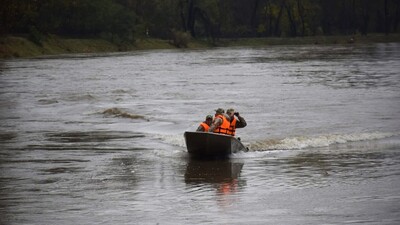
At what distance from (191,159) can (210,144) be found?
0.80 metres

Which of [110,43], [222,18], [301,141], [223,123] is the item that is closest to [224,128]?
[223,123]

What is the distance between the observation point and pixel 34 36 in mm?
104375

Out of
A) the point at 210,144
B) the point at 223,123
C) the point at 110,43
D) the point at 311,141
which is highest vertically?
the point at 223,123

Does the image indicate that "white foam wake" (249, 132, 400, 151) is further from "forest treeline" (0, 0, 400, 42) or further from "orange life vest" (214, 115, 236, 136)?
"forest treeline" (0, 0, 400, 42)

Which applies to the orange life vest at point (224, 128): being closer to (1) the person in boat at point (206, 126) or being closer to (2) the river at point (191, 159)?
(1) the person in boat at point (206, 126)

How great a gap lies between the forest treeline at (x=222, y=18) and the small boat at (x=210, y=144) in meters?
96.9

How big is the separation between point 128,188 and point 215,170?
3.36m

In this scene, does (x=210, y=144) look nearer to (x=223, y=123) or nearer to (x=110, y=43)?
(x=223, y=123)

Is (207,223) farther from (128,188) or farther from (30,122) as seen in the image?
(30,122)

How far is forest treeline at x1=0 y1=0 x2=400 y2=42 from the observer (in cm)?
12296

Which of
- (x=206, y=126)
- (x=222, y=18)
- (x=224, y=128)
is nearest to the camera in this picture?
(x=206, y=126)

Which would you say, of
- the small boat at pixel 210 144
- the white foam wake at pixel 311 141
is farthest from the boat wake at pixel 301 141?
the small boat at pixel 210 144

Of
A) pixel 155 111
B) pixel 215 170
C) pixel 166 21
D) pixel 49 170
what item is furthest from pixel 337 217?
pixel 166 21

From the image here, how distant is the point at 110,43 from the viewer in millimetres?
124562
